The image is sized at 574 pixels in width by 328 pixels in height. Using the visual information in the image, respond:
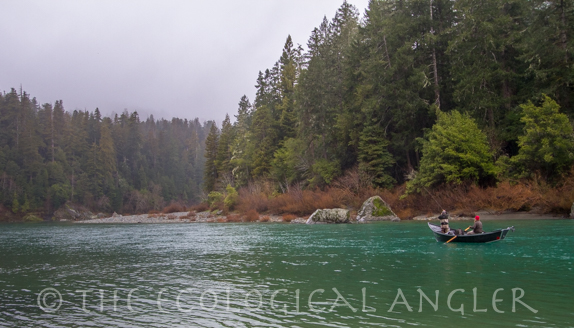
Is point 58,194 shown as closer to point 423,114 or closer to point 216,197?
point 216,197

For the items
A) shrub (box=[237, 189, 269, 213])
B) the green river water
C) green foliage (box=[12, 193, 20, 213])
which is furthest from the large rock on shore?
green foliage (box=[12, 193, 20, 213])

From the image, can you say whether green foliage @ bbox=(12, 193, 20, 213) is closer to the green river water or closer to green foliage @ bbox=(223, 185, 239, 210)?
Answer: green foliage @ bbox=(223, 185, 239, 210)

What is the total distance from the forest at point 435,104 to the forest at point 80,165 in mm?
54691

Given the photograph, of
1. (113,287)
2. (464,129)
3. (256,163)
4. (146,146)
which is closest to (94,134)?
(146,146)

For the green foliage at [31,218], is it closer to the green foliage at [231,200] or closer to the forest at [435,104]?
the green foliage at [231,200]

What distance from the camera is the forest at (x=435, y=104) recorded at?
3328 centimetres

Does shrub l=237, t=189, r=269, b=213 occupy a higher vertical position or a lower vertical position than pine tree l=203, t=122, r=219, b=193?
lower

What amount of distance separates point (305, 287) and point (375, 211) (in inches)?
1159

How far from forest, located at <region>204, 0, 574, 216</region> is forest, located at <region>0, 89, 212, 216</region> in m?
54.7

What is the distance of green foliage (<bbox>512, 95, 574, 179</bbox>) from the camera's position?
30500 mm

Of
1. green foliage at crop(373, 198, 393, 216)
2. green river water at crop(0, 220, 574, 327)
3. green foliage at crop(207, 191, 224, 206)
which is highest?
green foliage at crop(207, 191, 224, 206)

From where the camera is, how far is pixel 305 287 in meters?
11.9

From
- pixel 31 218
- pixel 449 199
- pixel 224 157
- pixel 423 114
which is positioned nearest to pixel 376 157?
pixel 423 114

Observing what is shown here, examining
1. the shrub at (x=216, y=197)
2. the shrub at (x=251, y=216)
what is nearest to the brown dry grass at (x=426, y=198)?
the shrub at (x=251, y=216)
